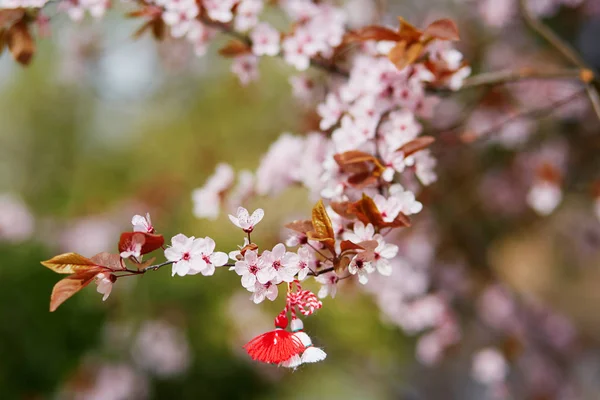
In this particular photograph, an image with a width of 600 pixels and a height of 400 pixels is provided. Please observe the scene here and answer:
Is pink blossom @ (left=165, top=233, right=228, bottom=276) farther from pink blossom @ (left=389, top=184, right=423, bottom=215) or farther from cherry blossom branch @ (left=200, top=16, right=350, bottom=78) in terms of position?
cherry blossom branch @ (left=200, top=16, right=350, bottom=78)

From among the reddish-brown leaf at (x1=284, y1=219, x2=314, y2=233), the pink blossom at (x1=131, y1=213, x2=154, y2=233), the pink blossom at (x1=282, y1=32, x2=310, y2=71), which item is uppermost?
the pink blossom at (x1=282, y1=32, x2=310, y2=71)

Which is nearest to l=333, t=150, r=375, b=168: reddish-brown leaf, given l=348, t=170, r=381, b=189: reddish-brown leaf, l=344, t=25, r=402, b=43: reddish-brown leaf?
l=348, t=170, r=381, b=189: reddish-brown leaf

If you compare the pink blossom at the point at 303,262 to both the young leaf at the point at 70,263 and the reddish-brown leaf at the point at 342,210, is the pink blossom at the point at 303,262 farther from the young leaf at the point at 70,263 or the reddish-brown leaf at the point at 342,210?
the young leaf at the point at 70,263

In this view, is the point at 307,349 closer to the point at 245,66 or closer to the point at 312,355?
the point at 312,355

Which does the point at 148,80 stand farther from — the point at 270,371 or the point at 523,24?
the point at 523,24

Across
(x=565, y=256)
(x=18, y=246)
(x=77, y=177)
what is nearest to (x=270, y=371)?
(x=18, y=246)

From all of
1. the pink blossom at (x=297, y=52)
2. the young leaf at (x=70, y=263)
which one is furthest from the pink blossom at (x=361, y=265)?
the pink blossom at (x=297, y=52)
